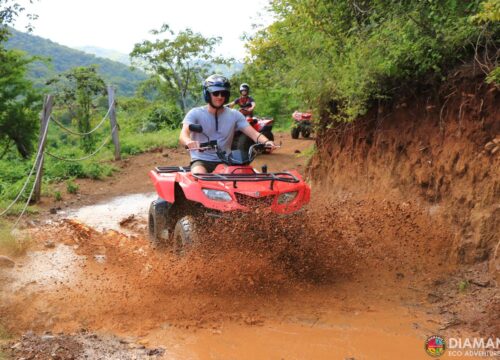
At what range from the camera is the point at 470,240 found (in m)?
5.68

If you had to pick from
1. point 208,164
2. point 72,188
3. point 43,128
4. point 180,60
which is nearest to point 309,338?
point 208,164

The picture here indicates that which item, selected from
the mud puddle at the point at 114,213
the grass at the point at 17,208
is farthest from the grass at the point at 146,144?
the grass at the point at 17,208

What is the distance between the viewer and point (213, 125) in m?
6.71

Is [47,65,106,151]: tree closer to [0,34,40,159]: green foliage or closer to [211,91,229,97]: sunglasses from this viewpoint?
[0,34,40,159]: green foliage

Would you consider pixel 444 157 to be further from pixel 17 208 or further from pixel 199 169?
pixel 17 208

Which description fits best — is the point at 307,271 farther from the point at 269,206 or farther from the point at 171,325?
the point at 171,325

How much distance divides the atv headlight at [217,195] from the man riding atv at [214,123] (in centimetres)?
81

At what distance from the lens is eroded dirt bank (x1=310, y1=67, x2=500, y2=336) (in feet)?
17.8

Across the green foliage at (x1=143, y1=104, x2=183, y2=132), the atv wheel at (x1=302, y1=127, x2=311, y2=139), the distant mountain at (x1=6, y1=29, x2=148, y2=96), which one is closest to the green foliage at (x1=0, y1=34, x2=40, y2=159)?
the green foliage at (x1=143, y1=104, x2=183, y2=132)

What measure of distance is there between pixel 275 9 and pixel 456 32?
3.16m

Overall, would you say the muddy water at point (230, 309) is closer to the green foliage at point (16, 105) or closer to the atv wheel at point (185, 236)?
the atv wheel at point (185, 236)

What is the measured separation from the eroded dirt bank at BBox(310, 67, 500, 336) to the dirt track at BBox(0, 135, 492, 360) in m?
0.19

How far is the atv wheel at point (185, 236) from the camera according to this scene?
17.9 ft

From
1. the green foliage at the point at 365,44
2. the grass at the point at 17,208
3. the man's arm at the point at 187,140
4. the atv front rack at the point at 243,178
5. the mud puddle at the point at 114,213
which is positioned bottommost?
the mud puddle at the point at 114,213
